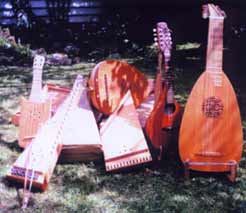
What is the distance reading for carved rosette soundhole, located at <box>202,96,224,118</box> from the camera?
119 inches

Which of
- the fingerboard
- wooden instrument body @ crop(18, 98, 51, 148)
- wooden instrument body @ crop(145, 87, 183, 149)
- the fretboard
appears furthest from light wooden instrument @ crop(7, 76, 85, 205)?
the fingerboard

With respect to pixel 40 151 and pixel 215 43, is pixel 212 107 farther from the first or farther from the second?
pixel 40 151

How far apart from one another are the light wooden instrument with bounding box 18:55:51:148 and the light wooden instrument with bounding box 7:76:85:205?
0.19 m

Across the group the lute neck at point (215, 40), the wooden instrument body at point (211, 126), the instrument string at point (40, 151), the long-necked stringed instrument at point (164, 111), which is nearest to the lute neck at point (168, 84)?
the long-necked stringed instrument at point (164, 111)

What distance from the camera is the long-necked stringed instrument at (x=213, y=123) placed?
301cm

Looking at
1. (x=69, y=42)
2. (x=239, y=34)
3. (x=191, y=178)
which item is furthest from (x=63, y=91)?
(x=69, y=42)

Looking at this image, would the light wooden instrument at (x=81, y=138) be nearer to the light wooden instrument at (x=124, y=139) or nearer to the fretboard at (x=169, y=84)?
the light wooden instrument at (x=124, y=139)

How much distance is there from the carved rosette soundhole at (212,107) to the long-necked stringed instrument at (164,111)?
0.31 meters

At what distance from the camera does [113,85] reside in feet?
11.8

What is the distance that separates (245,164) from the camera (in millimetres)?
3309

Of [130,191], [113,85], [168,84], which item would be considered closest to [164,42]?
[168,84]

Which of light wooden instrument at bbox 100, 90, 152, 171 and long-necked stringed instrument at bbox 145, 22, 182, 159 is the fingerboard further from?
light wooden instrument at bbox 100, 90, 152, 171

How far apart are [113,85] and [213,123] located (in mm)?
911

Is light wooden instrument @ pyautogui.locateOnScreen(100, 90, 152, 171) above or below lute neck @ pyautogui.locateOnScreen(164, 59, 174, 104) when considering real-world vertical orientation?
below
